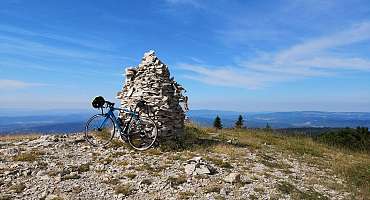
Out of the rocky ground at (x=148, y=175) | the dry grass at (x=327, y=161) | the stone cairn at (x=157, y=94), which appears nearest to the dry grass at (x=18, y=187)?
the rocky ground at (x=148, y=175)

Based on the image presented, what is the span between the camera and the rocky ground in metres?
10.2

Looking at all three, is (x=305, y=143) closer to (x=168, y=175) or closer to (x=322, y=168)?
(x=322, y=168)

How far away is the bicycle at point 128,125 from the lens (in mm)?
16547

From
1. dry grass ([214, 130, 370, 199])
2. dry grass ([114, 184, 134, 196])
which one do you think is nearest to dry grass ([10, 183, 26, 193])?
dry grass ([114, 184, 134, 196])

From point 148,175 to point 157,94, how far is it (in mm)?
5910

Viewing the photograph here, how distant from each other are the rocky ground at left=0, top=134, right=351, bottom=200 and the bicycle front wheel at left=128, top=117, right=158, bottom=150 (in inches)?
28.6

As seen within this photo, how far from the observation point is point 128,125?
1656cm

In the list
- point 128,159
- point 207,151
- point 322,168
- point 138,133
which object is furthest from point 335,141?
point 128,159

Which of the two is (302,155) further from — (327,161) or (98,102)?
(98,102)

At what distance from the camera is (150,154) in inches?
593

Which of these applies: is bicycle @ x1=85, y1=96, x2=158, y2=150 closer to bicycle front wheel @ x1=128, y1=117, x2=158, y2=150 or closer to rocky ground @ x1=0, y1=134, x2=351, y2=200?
bicycle front wheel @ x1=128, y1=117, x2=158, y2=150

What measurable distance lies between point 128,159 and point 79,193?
4.10m

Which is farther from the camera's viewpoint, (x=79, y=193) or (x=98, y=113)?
(x=98, y=113)

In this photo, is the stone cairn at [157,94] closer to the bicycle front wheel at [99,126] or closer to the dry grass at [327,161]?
the bicycle front wheel at [99,126]
